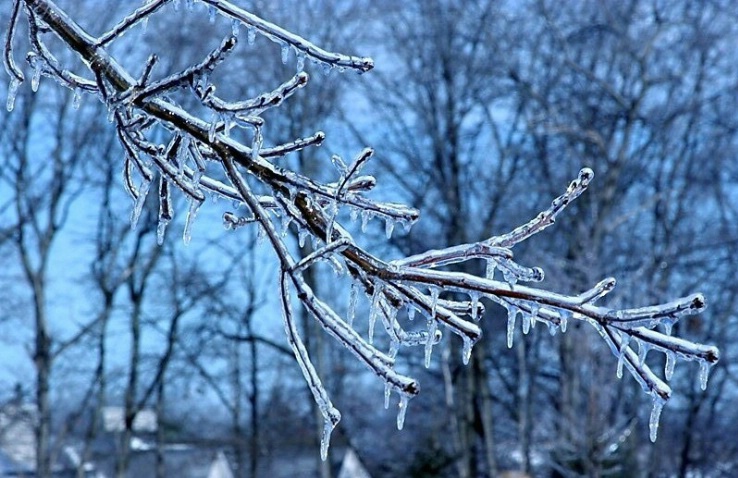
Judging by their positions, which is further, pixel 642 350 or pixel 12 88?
pixel 12 88

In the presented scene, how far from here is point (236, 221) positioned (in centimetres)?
326

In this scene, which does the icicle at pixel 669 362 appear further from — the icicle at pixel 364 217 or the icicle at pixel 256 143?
the icicle at pixel 256 143

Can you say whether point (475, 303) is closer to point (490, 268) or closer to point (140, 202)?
point (490, 268)

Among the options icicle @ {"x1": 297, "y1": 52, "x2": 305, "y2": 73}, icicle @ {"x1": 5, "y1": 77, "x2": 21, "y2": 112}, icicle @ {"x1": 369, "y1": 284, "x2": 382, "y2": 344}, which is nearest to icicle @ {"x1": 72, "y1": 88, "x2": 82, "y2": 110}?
icicle @ {"x1": 5, "y1": 77, "x2": 21, "y2": 112}

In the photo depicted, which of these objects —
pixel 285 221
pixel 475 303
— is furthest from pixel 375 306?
pixel 285 221

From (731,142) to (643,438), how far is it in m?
7.30

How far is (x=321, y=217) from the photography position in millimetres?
3018

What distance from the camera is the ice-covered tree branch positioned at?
2695 mm

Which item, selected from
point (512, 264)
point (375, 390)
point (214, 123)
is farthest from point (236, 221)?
point (375, 390)

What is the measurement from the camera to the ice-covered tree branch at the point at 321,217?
8.84 ft

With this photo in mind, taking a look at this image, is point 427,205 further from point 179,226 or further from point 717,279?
point 717,279

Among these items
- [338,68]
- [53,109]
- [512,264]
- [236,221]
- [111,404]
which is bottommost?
[512,264]

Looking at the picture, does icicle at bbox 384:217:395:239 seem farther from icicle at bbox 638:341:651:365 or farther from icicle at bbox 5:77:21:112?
icicle at bbox 5:77:21:112

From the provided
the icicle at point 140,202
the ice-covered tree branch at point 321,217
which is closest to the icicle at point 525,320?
the ice-covered tree branch at point 321,217
